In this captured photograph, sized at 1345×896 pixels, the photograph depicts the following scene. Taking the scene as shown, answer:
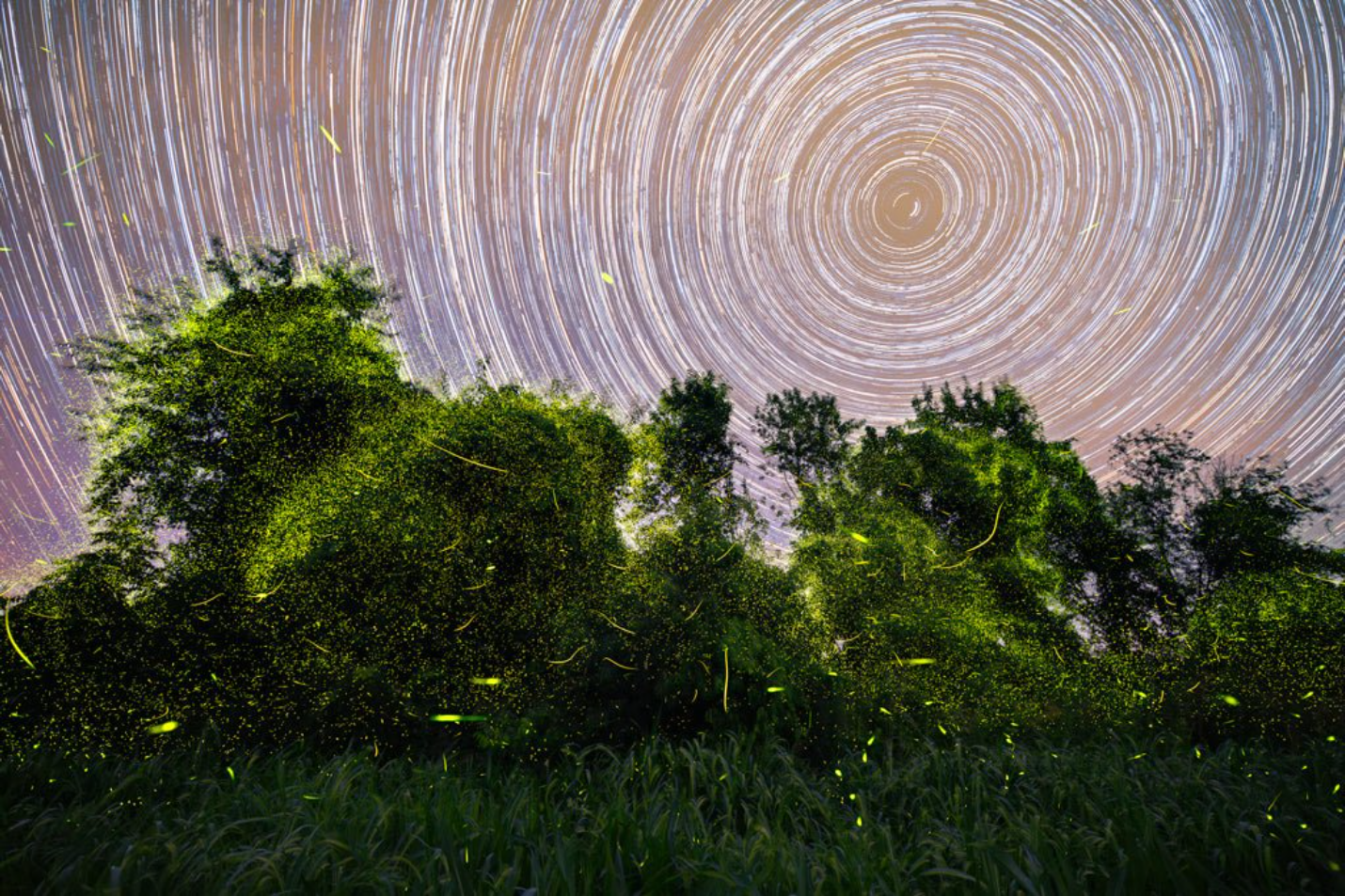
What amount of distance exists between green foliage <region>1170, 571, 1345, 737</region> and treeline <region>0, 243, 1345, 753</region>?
0.07 meters

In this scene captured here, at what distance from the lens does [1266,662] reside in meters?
9.70

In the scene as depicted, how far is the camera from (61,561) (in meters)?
8.89

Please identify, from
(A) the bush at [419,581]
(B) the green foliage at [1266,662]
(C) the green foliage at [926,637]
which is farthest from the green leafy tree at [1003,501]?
(A) the bush at [419,581]

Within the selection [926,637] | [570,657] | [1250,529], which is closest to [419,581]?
[570,657]

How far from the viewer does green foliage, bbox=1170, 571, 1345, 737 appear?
26.4 feet

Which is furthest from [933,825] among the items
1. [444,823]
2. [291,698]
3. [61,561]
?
[61,561]

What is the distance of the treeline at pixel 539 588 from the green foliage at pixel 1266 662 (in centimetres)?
7

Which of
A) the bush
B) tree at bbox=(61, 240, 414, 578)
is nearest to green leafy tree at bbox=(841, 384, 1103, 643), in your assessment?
the bush

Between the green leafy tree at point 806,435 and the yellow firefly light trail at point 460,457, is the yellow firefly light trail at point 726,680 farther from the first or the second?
the green leafy tree at point 806,435

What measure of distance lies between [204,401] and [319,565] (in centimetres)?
518

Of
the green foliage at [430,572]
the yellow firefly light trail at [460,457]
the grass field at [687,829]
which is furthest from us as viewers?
the yellow firefly light trail at [460,457]

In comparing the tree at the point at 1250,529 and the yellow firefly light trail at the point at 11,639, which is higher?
the tree at the point at 1250,529

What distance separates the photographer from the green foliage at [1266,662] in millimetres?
8047

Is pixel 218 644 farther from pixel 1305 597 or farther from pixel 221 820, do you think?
pixel 1305 597
